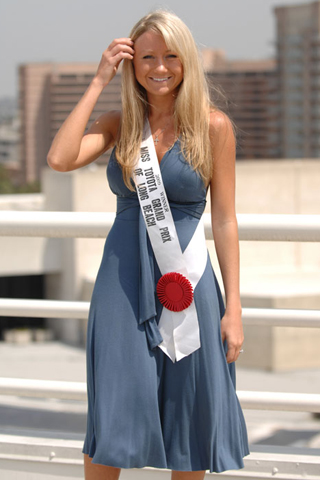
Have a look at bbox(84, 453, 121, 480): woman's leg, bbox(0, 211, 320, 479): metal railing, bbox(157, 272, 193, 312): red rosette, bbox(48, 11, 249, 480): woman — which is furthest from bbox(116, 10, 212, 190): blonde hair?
bbox(84, 453, 121, 480): woman's leg

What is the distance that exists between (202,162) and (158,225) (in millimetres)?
214

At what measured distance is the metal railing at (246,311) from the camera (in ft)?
8.24

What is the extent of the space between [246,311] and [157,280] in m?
0.53

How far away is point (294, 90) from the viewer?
350 ft

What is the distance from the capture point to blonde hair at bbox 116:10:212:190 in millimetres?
2055

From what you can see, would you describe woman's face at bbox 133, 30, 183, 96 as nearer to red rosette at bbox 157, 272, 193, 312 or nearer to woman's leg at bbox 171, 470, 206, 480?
red rosette at bbox 157, 272, 193, 312

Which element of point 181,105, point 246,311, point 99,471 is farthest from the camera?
point 246,311

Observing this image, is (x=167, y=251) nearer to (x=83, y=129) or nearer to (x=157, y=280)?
(x=157, y=280)

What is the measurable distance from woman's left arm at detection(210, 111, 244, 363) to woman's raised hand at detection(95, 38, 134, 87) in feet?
0.97

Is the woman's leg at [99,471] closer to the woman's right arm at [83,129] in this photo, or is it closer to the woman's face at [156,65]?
the woman's right arm at [83,129]

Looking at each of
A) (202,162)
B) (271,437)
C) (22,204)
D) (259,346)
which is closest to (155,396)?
(202,162)

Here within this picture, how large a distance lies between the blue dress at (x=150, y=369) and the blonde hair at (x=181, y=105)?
0.13 feet

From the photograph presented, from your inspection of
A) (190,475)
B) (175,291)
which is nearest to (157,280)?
(175,291)

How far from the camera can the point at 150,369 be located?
2094 mm
